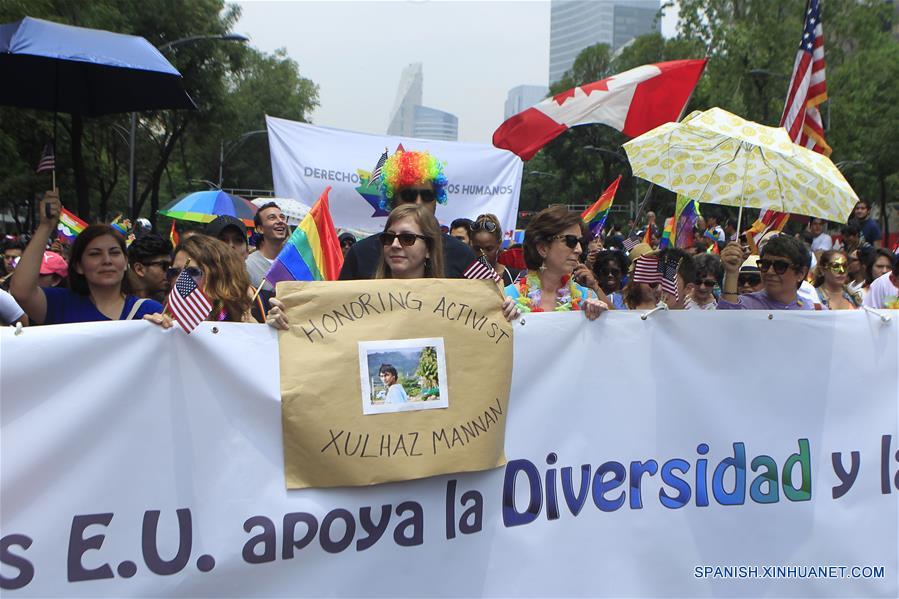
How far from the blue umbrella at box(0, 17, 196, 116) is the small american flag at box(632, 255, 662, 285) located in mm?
2847

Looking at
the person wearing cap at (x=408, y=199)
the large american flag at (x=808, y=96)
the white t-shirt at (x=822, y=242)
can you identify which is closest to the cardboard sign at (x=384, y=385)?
the person wearing cap at (x=408, y=199)

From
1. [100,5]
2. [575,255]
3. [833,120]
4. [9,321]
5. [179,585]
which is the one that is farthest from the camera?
[833,120]

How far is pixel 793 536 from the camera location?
3484 mm

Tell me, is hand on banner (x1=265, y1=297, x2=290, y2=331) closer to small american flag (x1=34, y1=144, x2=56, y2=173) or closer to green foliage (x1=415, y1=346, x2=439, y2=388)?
green foliage (x1=415, y1=346, x2=439, y2=388)

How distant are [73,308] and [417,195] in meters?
1.86

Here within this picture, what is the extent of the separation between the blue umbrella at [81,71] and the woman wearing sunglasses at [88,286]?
1.32m

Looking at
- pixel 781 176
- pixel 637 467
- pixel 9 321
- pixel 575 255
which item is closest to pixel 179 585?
pixel 9 321

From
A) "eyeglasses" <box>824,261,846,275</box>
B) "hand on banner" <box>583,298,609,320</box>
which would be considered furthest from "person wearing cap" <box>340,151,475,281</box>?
"eyeglasses" <box>824,261,846,275</box>

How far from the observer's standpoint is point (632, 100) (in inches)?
256

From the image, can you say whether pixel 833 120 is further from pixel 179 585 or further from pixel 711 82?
pixel 179 585

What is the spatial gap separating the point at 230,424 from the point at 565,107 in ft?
14.5

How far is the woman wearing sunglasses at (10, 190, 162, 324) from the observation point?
3578 millimetres

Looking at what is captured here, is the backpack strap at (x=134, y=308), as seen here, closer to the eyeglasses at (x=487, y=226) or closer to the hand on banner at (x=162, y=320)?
the hand on banner at (x=162, y=320)

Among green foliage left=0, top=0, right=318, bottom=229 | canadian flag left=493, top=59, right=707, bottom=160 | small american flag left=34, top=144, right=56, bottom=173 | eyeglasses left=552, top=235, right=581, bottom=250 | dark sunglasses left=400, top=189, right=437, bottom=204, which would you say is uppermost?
green foliage left=0, top=0, right=318, bottom=229
